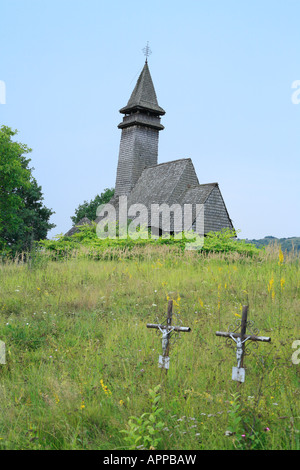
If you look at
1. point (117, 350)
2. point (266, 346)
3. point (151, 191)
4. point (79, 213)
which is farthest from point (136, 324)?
point (79, 213)

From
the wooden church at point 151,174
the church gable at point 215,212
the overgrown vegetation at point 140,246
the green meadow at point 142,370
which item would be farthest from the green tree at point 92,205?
the green meadow at point 142,370

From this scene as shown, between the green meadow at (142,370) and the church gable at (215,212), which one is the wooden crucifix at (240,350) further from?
the church gable at (215,212)

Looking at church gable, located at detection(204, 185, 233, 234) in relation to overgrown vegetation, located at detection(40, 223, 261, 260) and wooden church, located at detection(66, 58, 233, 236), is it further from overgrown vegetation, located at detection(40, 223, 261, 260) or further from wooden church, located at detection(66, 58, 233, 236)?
overgrown vegetation, located at detection(40, 223, 261, 260)

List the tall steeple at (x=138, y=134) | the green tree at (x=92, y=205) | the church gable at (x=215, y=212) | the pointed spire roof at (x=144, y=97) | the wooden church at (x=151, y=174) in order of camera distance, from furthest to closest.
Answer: the green tree at (x=92, y=205)
the tall steeple at (x=138, y=134)
the pointed spire roof at (x=144, y=97)
the wooden church at (x=151, y=174)
the church gable at (x=215, y=212)

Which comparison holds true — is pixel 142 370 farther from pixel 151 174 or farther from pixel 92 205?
pixel 92 205

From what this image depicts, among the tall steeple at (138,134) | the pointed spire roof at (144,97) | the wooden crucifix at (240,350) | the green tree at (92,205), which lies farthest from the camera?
the green tree at (92,205)

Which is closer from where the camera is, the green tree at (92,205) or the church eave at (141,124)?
the church eave at (141,124)

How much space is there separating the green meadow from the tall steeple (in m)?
26.3

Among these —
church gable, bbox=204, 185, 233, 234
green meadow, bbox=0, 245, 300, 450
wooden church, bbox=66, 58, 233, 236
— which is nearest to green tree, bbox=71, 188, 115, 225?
wooden church, bbox=66, 58, 233, 236

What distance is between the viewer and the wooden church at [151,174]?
2631 centimetres

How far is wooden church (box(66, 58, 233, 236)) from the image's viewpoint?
26312 mm
